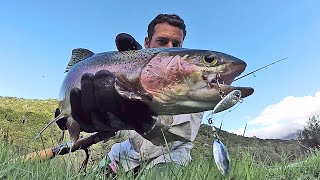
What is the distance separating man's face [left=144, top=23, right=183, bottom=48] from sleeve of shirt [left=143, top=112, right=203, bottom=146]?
2.42ft

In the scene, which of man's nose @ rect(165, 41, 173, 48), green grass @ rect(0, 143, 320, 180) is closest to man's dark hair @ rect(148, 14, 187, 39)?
man's nose @ rect(165, 41, 173, 48)

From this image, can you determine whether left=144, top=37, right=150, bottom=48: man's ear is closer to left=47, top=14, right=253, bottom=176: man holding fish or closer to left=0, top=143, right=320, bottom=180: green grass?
left=47, top=14, right=253, bottom=176: man holding fish

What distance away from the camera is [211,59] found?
1.70m

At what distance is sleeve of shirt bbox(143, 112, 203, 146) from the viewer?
253cm

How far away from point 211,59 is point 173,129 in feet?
3.90

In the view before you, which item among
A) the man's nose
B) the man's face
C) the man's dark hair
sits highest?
the man's dark hair

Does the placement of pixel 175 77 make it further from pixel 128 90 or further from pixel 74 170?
pixel 74 170

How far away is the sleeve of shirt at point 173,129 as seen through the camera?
253cm

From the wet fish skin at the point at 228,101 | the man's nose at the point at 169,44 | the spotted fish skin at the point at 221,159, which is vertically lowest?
the spotted fish skin at the point at 221,159

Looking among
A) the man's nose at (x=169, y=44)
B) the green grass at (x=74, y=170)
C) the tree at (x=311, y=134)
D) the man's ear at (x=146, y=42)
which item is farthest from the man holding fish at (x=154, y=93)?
the tree at (x=311, y=134)

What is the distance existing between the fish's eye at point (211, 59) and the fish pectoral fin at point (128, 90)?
266 millimetres

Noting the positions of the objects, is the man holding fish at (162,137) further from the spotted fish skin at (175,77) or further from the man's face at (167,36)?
the spotted fish skin at (175,77)

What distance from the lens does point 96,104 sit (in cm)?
230

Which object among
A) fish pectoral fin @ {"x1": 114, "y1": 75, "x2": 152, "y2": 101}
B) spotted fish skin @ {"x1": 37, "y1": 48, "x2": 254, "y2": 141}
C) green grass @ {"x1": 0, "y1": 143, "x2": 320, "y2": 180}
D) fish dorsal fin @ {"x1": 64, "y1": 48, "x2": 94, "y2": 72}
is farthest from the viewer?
fish dorsal fin @ {"x1": 64, "y1": 48, "x2": 94, "y2": 72}
